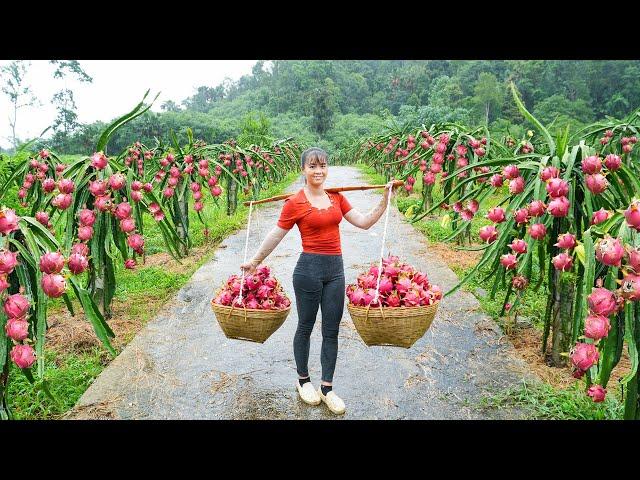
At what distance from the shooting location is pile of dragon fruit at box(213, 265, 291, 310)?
2.89m

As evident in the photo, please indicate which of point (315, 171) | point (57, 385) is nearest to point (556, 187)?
point (315, 171)

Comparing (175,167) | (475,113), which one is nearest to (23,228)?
(175,167)

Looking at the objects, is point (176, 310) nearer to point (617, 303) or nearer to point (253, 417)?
point (253, 417)

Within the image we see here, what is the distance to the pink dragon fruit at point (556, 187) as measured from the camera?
2588mm

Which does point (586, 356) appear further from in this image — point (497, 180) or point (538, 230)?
point (497, 180)

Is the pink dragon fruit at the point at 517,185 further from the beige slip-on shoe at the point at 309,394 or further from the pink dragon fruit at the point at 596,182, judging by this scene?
the beige slip-on shoe at the point at 309,394

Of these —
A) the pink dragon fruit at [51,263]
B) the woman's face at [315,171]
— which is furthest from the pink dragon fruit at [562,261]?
the pink dragon fruit at [51,263]

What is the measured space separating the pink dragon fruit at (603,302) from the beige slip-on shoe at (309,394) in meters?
1.62

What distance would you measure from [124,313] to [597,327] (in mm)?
3783

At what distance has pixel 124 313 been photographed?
4508mm

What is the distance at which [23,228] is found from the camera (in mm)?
2227

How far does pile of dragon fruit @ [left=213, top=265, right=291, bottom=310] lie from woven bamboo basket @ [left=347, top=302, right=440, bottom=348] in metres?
0.50

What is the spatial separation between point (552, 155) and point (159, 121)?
33825 millimetres

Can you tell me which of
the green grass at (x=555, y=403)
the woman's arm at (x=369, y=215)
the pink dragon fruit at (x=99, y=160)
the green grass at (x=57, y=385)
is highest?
the pink dragon fruit at (x=99, y=160)
